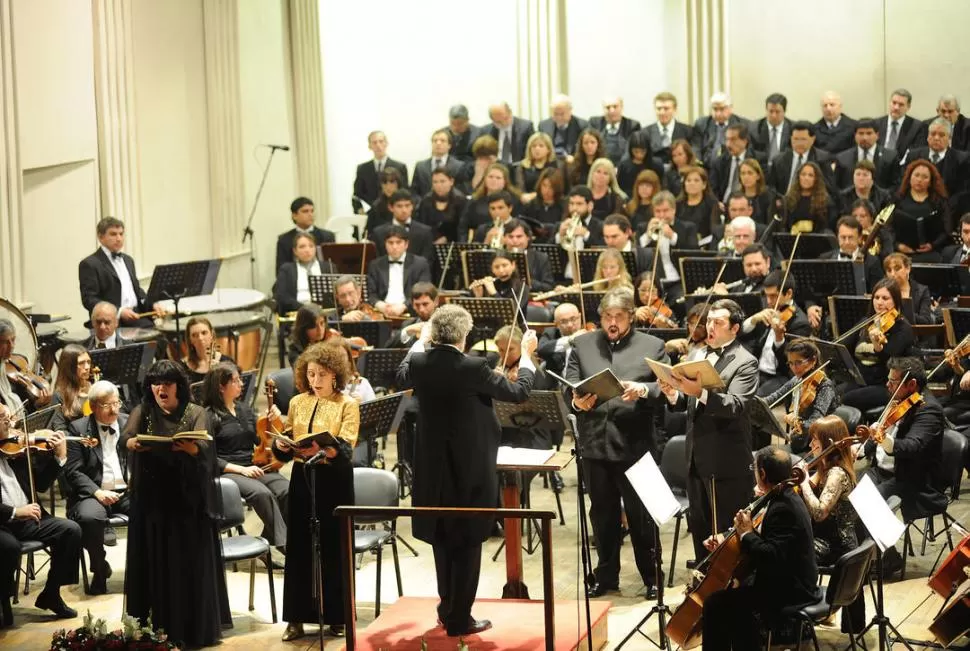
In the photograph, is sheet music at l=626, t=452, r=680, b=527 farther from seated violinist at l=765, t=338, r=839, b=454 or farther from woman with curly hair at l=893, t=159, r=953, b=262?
woman with curly hair at l=893, t=159, r=953, b=262

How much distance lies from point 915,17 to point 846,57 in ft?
2.38

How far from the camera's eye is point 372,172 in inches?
520

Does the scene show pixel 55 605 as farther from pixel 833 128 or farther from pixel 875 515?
Result: pixel 833 128

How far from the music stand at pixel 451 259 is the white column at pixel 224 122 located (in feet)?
8.16

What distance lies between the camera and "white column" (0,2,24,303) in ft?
32.0

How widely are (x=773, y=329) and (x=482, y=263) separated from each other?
2.44 m

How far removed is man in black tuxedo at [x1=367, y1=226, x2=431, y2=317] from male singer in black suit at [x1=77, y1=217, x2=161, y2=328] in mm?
1630

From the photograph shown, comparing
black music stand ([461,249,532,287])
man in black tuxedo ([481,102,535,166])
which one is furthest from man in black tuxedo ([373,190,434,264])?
man in black tuxedo ([481,102,535,166])

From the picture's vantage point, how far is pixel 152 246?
1184 cm

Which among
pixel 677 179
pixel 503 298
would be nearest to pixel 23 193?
pixel 503 298

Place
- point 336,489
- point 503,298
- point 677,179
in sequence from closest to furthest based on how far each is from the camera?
point 336,489, point 503,298, point 677,179

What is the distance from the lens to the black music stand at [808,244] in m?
9.96

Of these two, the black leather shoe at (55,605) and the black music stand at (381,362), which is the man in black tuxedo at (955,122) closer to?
the black music stand at (381,362)

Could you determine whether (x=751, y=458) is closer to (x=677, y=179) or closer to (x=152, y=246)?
(x=677, y=179)
